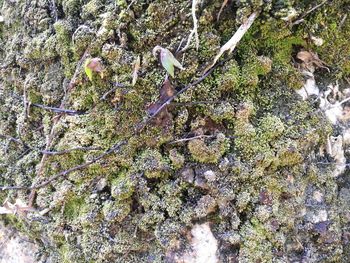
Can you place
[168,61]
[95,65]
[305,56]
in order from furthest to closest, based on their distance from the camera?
[305,56]
[95,65]
[168,61]

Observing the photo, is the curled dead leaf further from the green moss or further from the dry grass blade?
the green moss

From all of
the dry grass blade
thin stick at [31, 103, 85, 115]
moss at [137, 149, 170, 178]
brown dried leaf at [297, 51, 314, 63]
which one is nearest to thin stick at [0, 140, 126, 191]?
moss at [137, 149, 170, 178]

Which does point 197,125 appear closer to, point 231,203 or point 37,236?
point 231,203

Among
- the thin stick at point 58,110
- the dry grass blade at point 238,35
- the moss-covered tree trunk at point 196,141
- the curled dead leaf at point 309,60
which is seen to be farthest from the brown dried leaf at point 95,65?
the curled dead leaf at point 309,60

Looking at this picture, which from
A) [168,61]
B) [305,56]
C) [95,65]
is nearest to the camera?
[168,61]

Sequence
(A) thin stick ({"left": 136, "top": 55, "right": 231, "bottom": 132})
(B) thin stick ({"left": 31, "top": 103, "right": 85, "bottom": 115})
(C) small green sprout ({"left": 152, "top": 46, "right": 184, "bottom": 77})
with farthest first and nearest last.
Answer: (B) thin stick ({"left": 31, "top": 103, "right": 85, "bottom": 115}) → (A) thin stick ({"left": 136, "top": 55, "right": 231, "bottom": 132}) → (C) small green sprout ({"left": 152, "top": 46, "right": 184, "bottom": 77})

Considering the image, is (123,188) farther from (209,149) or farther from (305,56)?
(305,56)

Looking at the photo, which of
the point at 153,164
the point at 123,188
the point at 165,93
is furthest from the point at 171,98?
the point at 123,188

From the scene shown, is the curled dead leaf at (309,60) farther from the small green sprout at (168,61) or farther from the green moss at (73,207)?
the green moss at (73,207)

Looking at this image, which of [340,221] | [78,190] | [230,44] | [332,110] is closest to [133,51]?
[230,44]
